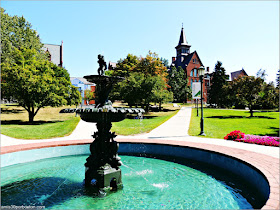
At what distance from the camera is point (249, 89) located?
29.9 m

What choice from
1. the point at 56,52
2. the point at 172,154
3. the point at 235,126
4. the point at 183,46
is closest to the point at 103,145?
the point at 172,154

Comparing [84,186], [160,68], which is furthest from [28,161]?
[160,68]

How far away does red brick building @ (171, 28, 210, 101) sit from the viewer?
240 feet

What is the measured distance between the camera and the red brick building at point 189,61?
2874 inches

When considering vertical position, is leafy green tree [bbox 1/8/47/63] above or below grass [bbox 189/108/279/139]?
above

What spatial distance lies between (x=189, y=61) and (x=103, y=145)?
236 feet

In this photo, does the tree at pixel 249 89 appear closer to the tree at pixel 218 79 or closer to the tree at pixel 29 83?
the tree at pixel 218 79

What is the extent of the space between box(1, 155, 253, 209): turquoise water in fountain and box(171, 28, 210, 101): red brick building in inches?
2606

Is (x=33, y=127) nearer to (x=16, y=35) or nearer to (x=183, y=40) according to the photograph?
(x=16, y=35)

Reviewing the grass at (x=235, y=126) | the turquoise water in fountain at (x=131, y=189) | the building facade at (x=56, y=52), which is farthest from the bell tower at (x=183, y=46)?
the turquoise water in fountain at (x=131, y=189)

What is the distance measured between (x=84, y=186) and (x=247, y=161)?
17.4ft

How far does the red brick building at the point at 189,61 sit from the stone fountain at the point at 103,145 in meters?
66.8

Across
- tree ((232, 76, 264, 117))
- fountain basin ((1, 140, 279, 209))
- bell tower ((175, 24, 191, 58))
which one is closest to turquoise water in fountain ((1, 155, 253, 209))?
fountain basin ((1, 140, 279, 209))

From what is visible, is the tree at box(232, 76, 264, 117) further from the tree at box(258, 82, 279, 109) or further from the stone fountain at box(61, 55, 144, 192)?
the stone fountain at box(61, 55, 144, 192)
